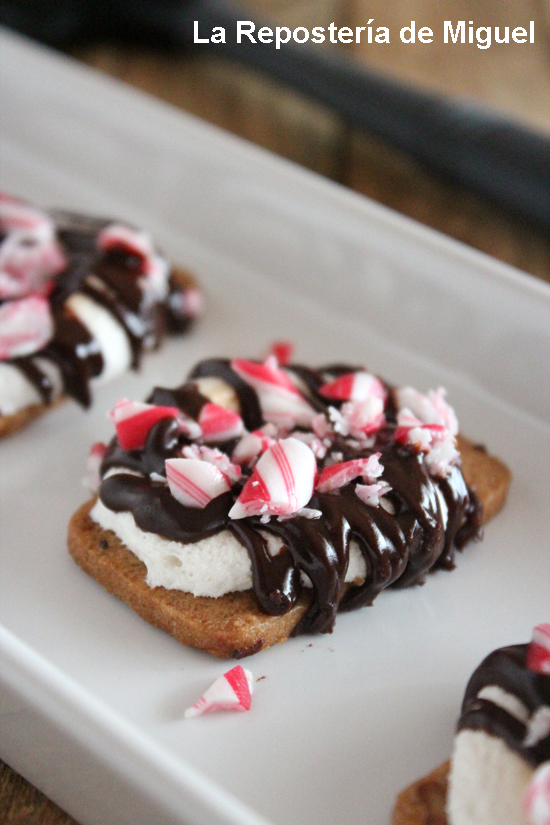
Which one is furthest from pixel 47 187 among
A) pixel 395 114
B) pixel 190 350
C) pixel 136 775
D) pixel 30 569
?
pixel 136 775

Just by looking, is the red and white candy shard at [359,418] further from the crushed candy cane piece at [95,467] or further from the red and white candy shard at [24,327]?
the red and white candy shard at [24,327]

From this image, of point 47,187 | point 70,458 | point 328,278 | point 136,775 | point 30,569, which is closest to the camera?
point 136,775

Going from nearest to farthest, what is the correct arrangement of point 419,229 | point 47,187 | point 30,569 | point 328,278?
point 30,569 → point 419,229 → point 328,278 → point 47,187

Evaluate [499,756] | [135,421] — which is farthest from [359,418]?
[499,756]

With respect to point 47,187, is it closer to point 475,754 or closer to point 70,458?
point 70,458

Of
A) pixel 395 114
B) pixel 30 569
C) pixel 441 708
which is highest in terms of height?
pixel 395 114

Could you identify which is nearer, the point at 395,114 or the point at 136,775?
the point at 136,775

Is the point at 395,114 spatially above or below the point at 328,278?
above
